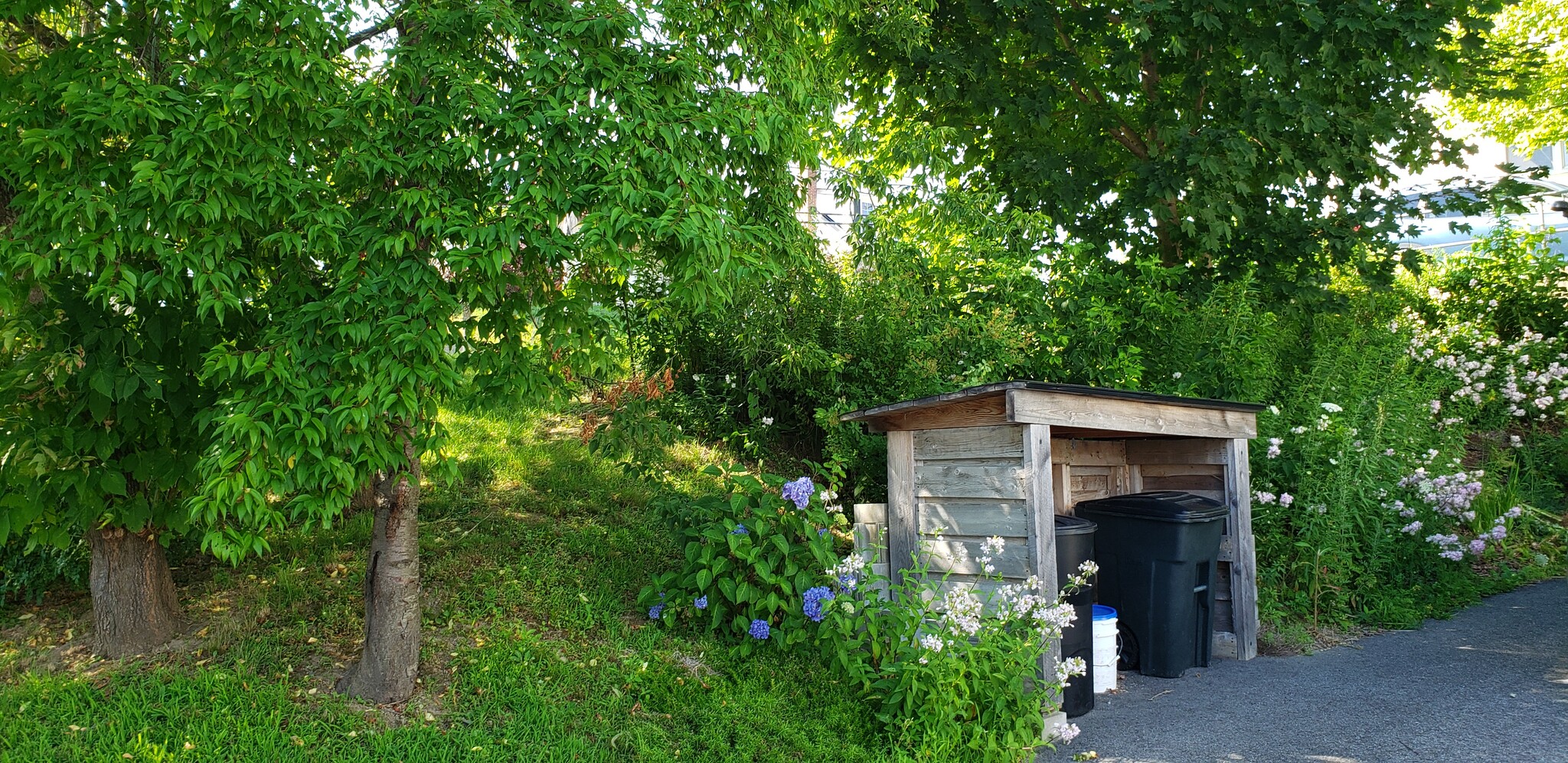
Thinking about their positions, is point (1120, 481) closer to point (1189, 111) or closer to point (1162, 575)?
point (1162, 575)

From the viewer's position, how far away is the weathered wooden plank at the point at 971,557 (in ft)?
16.0

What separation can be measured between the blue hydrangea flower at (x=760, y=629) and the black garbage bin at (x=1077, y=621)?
1539 millimetres

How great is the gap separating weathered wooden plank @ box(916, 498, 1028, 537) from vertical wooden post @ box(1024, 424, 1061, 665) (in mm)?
65

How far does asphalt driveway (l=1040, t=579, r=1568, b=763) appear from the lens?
443 cm

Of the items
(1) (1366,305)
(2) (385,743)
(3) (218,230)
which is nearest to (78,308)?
(3) (218,230)

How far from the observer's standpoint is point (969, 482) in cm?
516

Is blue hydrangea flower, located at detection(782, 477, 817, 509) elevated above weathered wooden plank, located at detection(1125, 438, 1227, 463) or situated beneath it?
situated beneath


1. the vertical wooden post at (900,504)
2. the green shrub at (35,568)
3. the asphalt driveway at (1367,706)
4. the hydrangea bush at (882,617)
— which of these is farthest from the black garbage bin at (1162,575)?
the green shrub at (35,568)

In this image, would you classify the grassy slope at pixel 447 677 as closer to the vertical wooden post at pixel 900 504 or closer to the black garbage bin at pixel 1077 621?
the vertical wooden post at pixel 900 504

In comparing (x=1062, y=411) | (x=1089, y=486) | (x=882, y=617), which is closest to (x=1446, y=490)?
(x=1089, y=486)

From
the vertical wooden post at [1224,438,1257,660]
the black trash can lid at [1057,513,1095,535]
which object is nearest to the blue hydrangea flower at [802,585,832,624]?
the black trash can lid at [1057,513,1095,535]

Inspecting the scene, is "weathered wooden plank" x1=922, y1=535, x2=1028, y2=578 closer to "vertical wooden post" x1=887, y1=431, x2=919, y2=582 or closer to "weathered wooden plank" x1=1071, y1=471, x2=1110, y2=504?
"vertical wooden post" x1=887, y1=431, x2=919, y2=582

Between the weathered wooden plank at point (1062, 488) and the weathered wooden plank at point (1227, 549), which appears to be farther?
the weathered wooden plank at point (1062, 488)

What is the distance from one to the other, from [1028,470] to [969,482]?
1.29ft
